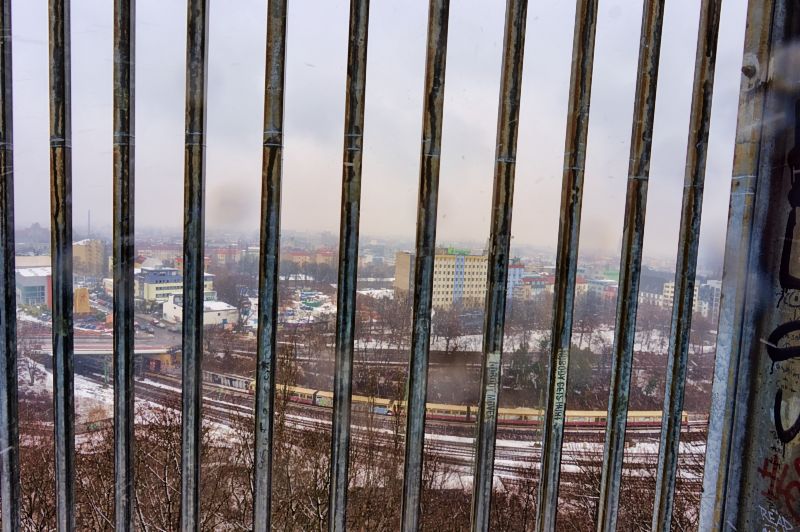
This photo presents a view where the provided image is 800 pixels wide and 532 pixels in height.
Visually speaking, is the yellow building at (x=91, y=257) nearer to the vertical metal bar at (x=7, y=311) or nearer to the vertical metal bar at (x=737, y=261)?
the vertical metal bar at (x=7, y=311)

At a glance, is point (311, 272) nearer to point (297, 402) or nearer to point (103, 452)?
point (297, 402)

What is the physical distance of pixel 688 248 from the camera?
303 centimetres

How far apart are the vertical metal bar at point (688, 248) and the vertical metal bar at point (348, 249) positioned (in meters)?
2.12

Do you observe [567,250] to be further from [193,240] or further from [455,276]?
[455,276]

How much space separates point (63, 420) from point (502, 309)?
121 inches

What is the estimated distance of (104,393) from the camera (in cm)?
951

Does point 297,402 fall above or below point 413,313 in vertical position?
below

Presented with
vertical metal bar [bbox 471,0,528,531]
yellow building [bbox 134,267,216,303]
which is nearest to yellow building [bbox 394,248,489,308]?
vertical metal bar [bbox 471,0,528,531]

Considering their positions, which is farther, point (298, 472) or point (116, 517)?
point (298, 472)

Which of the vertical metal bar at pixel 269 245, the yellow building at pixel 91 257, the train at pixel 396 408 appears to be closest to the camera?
the vertical metal bar at pixel 269 245

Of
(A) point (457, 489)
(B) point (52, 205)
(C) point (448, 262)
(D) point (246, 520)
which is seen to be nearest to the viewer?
(B) point (52, 205)

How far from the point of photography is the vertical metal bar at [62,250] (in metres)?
3.01

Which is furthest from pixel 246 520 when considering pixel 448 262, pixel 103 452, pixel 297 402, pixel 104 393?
pixel 448 262

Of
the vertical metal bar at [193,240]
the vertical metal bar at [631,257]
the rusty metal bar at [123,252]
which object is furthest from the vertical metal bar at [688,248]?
the rusty metal bar at [123,252]
